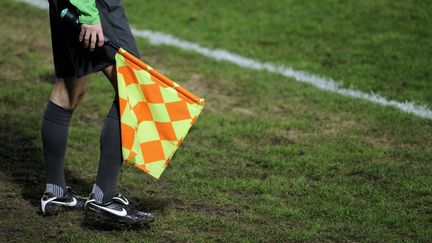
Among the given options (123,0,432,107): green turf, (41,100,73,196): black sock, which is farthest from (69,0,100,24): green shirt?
(123,0,432,107): green turf

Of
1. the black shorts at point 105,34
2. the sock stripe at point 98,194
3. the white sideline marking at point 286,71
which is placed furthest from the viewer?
the white sideline marking at point 286,71

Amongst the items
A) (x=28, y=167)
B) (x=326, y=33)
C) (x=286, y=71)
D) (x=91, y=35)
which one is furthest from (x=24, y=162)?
(x=326, y=33)

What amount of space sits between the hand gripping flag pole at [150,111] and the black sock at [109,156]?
2.0 inches

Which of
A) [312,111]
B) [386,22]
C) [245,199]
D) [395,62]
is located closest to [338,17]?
[386,22]

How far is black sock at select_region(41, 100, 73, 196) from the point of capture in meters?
4.11

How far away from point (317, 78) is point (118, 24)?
3289mm

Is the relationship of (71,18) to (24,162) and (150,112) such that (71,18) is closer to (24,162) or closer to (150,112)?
(150,112)

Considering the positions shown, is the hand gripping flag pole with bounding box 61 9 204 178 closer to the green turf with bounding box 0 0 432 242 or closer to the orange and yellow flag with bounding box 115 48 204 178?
the orange and yellow flag with bounding box 115 48 204 178

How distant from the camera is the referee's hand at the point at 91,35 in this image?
3.76 meters

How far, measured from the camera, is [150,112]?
394cm

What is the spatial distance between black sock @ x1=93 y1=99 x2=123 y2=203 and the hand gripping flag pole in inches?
2.0

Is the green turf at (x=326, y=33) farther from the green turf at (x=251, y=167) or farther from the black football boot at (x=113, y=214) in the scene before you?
the black football boot at (x=113, y=214)

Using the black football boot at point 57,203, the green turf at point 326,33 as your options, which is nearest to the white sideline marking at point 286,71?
the green turf at point 326,33

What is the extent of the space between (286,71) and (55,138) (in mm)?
3373
